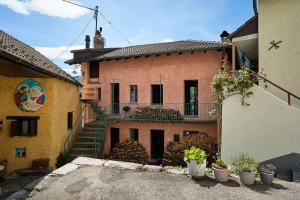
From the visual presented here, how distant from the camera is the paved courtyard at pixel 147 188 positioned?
5066 mm

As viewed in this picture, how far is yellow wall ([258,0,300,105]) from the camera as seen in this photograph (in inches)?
378

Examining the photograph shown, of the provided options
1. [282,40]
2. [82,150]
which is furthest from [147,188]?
[282,40]

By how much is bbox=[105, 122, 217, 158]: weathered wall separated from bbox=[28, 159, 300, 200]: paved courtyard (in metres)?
7.77

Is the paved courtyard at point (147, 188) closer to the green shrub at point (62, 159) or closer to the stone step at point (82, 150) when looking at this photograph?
the green shrub at point (62, 159)

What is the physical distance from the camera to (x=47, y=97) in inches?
443

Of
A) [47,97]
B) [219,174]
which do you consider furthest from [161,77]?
[219,174]

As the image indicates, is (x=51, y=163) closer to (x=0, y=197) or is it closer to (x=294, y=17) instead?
(x=0, y=197)

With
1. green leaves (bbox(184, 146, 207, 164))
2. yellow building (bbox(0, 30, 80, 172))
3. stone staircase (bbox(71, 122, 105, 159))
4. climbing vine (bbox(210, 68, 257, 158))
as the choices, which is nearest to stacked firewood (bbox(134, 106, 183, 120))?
stone staircase (bbox(71, 122, 105, 159))

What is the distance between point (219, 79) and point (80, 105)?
425 inches

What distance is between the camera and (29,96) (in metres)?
11.0

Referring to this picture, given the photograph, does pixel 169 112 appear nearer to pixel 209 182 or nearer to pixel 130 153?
Answer: pixel 130 153

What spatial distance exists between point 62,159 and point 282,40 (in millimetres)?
12354

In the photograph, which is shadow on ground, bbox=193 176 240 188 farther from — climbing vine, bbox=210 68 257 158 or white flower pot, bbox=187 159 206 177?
climbing vine, bbox=210 68 257 158

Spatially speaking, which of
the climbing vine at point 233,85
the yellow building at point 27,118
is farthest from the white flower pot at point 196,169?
the yellow building at point 27,118
